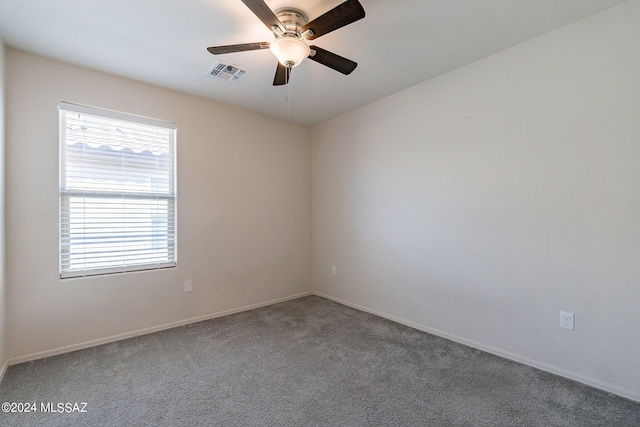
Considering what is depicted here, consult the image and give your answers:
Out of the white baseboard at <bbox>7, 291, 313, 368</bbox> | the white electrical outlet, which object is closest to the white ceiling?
the white electrical outlet

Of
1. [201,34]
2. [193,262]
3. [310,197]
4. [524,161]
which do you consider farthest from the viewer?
[310,197]

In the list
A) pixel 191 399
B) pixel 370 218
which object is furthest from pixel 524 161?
pixel 191 399

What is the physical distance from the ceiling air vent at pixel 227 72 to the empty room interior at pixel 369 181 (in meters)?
0.04

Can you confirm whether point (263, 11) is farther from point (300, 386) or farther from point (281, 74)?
point (300, 386)

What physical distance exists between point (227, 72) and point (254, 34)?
669 mm

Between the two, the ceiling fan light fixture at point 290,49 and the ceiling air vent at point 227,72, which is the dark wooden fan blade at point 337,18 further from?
the ceiling air vent at point 227,72

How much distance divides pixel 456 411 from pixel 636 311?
131cm

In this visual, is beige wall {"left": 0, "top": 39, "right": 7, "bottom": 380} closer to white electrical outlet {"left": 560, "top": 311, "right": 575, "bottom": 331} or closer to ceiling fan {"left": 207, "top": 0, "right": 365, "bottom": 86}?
ceiling fan {"left": 207, "top": 0, "right": 365, "bottom": 86}

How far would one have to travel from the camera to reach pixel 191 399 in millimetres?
1839

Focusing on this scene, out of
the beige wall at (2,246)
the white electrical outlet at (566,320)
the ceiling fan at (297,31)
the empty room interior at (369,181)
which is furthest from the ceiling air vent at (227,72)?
the white electrical outlet at (566,320)

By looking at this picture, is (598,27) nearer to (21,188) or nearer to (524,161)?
(524,161)

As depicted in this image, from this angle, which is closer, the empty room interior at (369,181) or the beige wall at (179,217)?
the empty room interior at (369,181)

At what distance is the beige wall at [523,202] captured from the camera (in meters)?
1.89

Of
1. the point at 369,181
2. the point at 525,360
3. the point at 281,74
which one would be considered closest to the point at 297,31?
the point at 281,74
